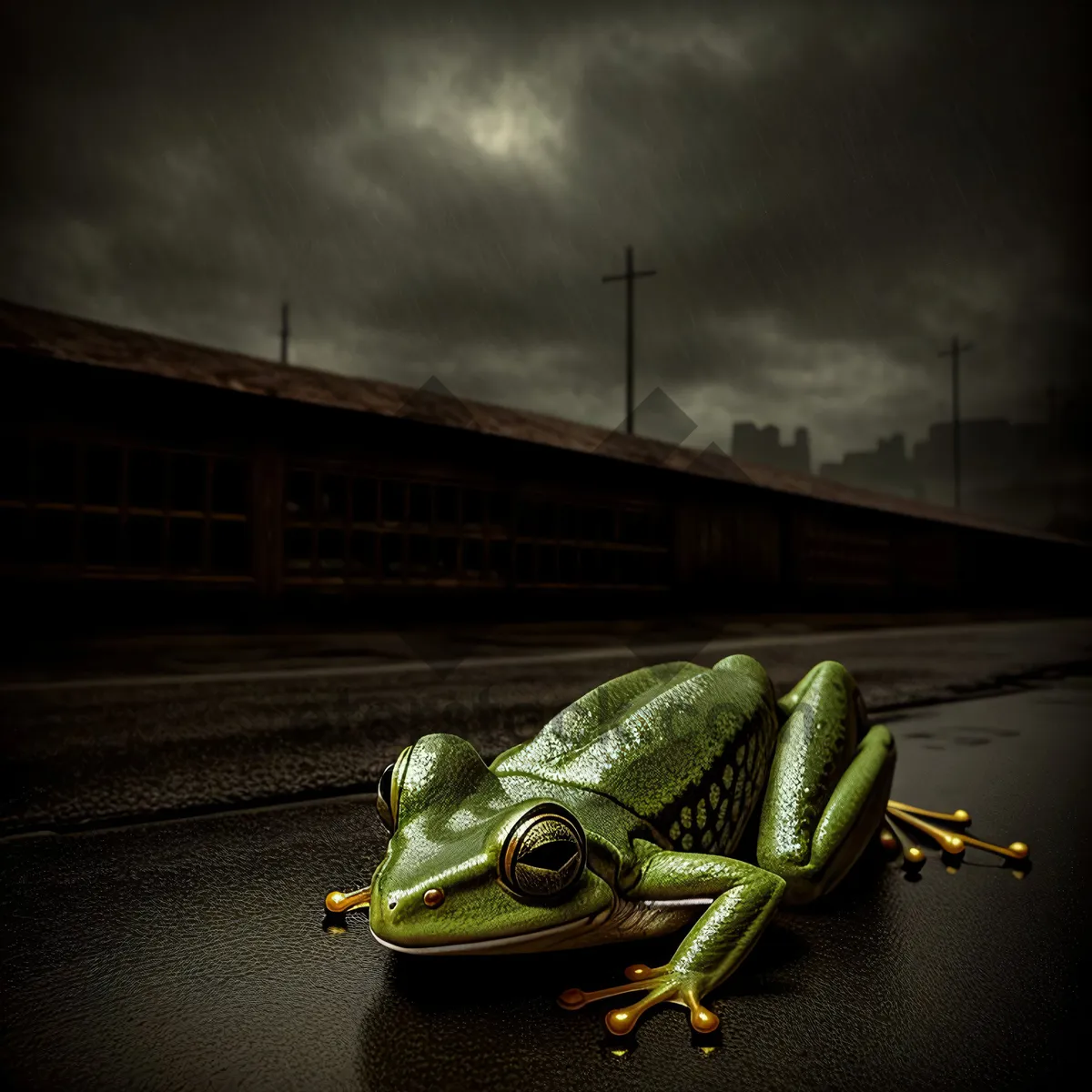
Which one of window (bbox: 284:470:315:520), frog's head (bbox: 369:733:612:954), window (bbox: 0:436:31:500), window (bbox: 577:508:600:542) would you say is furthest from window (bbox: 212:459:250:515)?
frog's head (bbox: 369:733:612:954)

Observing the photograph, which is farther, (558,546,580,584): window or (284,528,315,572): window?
(558,546,580,584): window

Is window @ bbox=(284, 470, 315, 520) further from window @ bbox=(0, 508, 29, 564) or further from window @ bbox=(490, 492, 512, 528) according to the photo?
window @ bbox=(490, 492, 512, 528)

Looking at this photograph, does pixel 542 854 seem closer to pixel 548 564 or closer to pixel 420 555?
pixel 420 555

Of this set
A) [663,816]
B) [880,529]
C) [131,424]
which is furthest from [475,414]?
[880,529]

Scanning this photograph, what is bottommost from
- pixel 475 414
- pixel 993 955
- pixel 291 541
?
pixel 993 955

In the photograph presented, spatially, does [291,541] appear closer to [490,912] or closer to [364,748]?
[364,748]

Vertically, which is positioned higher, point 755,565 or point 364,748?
point 755,565

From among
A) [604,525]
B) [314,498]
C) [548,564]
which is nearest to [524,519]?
[548,564]
